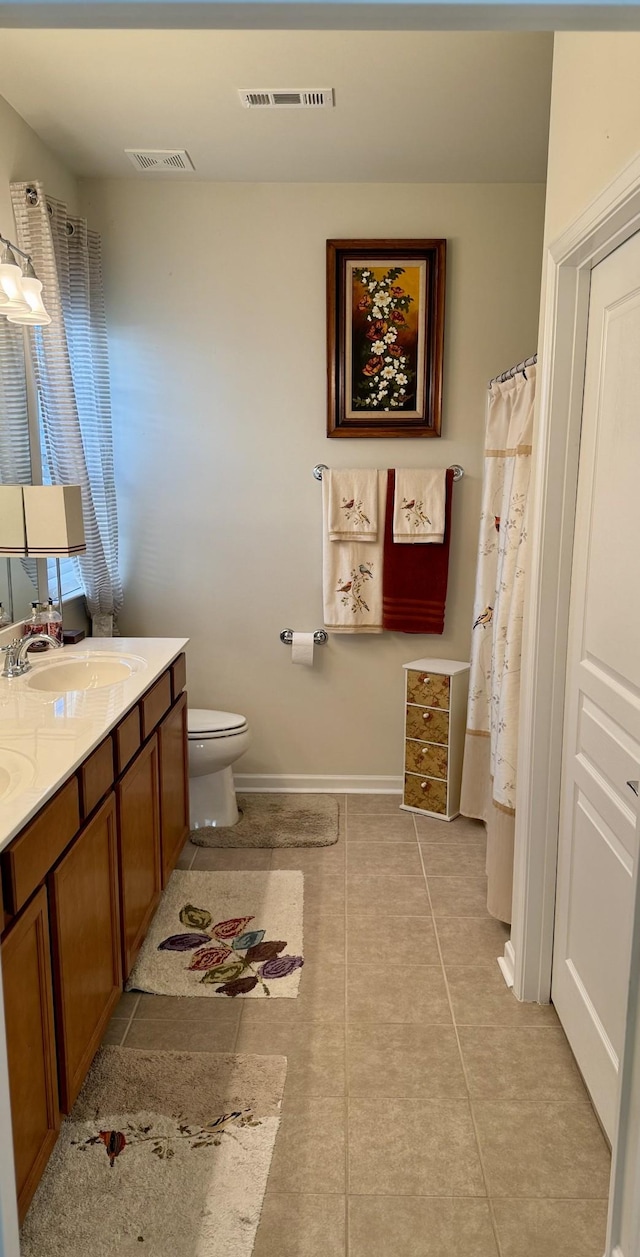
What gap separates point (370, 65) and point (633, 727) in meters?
2.01

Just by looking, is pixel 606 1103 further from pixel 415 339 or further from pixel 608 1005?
pixel 415 339

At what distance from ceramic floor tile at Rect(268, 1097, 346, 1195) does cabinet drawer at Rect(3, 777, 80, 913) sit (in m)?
0.81

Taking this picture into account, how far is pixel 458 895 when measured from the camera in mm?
3090

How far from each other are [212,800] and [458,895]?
3.57 ft

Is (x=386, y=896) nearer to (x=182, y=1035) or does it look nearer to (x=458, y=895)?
(x=458, y=895)

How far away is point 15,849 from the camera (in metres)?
1.54

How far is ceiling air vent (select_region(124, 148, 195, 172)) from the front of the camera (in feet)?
10.7

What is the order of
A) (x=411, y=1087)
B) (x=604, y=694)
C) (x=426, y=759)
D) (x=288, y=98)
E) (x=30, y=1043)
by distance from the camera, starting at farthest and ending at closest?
(x=426, y=759)
(x=288, y=98)
(x=411, y=1087)
(x=604, y=694)
(x=30, y=1043)

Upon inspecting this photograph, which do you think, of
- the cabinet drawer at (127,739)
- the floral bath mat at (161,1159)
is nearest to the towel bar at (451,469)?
the cabinet drawer at (127,739)

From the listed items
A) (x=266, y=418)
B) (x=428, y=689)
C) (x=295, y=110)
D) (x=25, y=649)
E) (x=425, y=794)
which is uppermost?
(x=295, y=110)

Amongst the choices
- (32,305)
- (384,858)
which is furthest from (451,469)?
(32,305)

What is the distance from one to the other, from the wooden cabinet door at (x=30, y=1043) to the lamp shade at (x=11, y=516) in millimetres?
1342

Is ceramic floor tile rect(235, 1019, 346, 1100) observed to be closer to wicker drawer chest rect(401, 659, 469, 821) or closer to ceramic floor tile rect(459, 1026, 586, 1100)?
ceramic floor tile rect(459, 1026, 586, 1100)

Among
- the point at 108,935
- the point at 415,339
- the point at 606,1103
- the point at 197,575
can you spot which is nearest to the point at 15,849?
the point at 108,935
